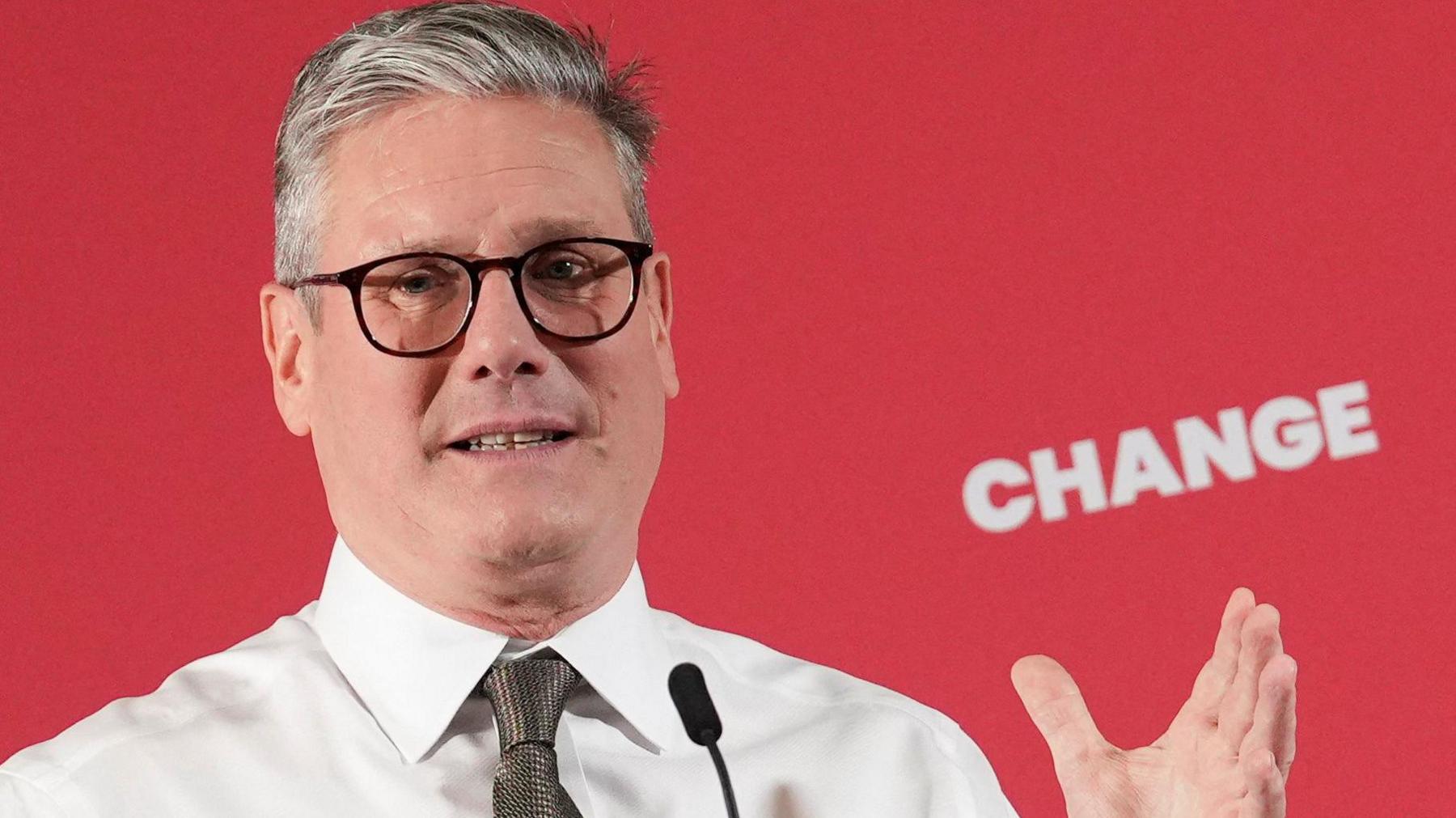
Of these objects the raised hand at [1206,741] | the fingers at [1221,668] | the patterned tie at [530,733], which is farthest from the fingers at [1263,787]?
the patterned tie at [530,733]

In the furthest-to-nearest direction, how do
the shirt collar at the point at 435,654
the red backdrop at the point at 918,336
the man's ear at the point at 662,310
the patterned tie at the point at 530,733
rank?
the red backdrop at the point at 918,336 → the man's ear at the point at 662,310 → the shirt collar at the point at 435,654 → the patterned tie at the point at 530,733

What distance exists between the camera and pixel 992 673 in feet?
8.09

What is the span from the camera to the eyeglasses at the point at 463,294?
4.96 ft

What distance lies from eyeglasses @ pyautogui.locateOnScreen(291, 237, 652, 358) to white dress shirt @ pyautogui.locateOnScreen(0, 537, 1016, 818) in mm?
227

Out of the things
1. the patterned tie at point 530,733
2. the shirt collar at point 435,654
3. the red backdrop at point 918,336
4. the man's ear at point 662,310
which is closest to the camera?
the patterned tie at point 530,733

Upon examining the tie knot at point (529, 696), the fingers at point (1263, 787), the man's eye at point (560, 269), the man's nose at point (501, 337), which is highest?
the man's eye at point (560, 269)

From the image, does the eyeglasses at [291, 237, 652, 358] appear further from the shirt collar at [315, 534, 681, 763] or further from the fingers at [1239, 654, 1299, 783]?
the fingers at [1239, 654, 1299, 783]

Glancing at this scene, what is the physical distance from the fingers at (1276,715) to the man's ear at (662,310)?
590 millimetres

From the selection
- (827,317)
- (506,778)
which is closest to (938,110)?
(827,317)

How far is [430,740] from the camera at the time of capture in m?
1.54

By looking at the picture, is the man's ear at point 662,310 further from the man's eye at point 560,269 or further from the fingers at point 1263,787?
the fingers at point 1263,787

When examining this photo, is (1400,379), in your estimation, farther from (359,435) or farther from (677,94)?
(359,435)

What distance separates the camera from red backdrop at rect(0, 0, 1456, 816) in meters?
2.40

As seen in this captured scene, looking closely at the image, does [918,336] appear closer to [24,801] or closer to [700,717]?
[700,717]
